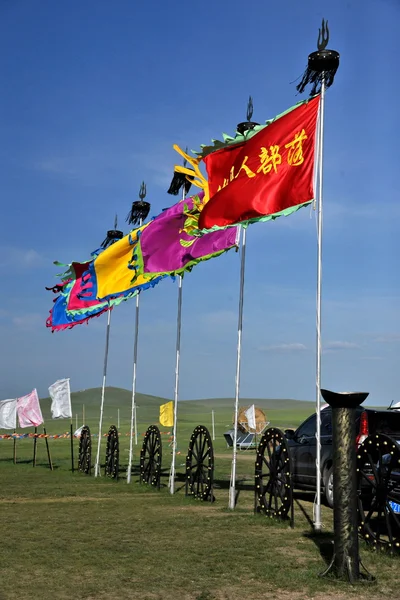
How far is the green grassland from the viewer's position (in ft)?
25.8

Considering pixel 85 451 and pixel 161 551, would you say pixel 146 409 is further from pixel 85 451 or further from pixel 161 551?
pixel 161 551

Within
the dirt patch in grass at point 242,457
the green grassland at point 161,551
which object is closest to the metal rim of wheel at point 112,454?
the green grassland at point 161,551

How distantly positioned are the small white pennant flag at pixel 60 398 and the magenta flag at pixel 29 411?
203 centimetres

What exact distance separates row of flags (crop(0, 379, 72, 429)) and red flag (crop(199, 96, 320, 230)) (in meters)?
14.3

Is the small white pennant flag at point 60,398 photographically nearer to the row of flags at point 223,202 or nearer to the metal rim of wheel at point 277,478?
the row of flags at point 223,202

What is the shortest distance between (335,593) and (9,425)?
2407 cm

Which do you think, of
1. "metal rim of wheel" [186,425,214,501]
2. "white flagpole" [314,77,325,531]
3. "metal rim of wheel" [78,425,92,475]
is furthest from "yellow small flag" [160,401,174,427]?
"white flagpole" [314,77,325,531]

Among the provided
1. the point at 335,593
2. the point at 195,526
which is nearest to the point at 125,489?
the point at 195,526

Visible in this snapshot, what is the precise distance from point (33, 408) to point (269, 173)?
1881 cm

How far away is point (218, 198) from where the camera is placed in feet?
46.9

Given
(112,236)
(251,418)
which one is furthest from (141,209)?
(251,418)

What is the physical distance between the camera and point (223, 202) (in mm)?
14094

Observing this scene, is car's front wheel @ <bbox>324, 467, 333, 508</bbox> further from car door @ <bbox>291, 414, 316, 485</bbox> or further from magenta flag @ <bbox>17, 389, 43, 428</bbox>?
magenta flag @ <bbox>17, 389, 43, 428</bbox>

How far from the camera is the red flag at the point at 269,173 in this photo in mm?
12505
